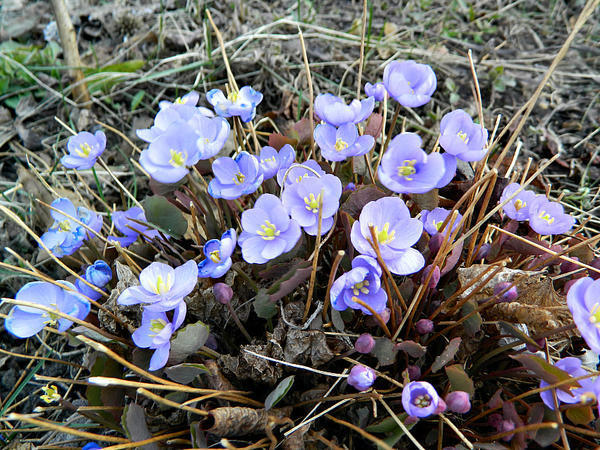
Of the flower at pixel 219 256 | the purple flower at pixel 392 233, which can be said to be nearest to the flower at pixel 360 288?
the purple flower at pixel 392 233

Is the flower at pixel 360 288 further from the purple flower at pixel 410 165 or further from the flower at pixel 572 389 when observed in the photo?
the flower at pixel 572 389

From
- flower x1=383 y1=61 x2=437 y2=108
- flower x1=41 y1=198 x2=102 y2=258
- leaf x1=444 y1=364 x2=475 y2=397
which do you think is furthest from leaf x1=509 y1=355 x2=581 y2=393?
flower x1=41 y1=198 x2=102 y2=258

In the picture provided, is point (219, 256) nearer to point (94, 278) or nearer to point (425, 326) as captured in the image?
point (94, 278)

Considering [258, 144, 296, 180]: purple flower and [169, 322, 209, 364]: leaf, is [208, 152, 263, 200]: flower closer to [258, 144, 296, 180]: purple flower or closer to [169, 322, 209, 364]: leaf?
[258, 144, 296, 180]: purple flower

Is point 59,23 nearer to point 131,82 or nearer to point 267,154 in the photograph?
point 131,82

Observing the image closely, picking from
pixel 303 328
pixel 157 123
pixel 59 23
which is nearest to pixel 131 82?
pixel 59 23

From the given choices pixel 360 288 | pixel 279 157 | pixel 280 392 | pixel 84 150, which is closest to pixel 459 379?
pixel 360 288

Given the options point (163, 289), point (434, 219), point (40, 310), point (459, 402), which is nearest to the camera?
point (459, 402)
